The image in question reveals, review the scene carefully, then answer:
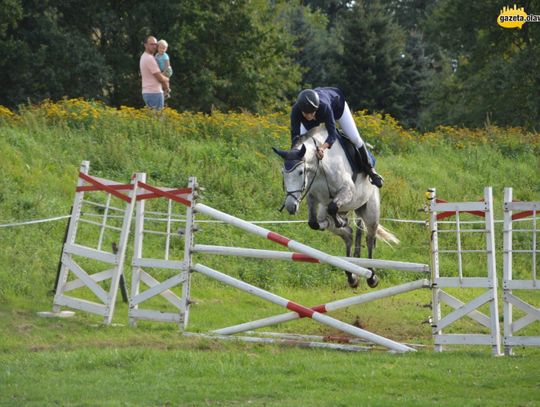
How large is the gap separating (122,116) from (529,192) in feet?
32.6

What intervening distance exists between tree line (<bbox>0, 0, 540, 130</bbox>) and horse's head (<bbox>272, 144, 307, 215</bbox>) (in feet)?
76.9

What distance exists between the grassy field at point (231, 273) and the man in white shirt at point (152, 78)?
524mm

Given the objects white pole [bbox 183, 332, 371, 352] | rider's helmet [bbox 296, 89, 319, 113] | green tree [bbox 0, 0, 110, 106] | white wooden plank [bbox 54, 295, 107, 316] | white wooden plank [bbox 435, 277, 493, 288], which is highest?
green tree [bbox 0, 0, 110, 106]

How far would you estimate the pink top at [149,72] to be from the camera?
22969mm

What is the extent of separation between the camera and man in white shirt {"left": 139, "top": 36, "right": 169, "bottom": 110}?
23.0 metres

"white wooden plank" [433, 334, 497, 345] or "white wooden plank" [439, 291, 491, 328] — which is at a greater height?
"white wooden plank" [439, 291, 491, 328]

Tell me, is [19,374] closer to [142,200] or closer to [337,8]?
[142,200]

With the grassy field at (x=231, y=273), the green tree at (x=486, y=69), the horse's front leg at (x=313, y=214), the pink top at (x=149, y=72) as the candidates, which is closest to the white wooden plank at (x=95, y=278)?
the grassy field at (x=231, y=273)

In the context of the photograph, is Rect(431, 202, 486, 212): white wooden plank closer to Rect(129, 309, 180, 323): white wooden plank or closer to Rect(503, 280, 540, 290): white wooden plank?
Rect(503, 280, 540, 290): white wooden plank

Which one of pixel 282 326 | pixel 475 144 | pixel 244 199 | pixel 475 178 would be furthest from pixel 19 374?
pixel 475 144

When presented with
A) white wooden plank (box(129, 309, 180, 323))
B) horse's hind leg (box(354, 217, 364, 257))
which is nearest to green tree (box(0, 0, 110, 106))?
horse's hind leg (box(354, 217, 364, 257))

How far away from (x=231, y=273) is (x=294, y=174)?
654 cm

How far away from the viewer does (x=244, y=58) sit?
39.7 meters

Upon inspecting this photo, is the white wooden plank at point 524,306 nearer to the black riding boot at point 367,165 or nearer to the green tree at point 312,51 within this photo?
the black riding boot at point 367,165
